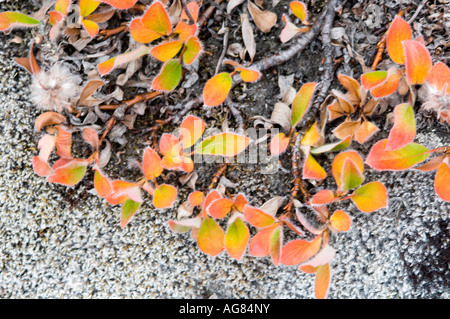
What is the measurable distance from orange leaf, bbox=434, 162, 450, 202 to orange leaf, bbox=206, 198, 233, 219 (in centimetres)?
49

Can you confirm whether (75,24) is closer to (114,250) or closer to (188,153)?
(188,153)

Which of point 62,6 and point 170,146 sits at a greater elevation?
point 62,6

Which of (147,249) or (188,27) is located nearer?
(188,27)

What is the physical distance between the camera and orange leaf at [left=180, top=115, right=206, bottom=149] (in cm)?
99

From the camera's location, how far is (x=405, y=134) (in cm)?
89

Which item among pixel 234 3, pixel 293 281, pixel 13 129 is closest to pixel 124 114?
pixel 13 129

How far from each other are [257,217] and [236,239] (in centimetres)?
8

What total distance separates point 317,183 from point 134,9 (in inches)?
27.1

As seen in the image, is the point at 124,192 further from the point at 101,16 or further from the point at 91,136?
the point at 101,16

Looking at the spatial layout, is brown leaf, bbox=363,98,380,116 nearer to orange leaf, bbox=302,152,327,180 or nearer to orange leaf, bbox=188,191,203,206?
orange leaf, bbox=302,152,327,180

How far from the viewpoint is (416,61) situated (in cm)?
89

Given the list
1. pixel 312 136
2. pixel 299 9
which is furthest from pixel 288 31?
pixel 312 136

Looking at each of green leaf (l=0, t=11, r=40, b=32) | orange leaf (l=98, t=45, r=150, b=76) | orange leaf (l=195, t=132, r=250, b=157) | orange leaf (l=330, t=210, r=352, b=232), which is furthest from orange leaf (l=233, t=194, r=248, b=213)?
green leaf (l=0, t=11, r=40, b=32)

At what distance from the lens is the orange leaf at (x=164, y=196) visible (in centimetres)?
101
